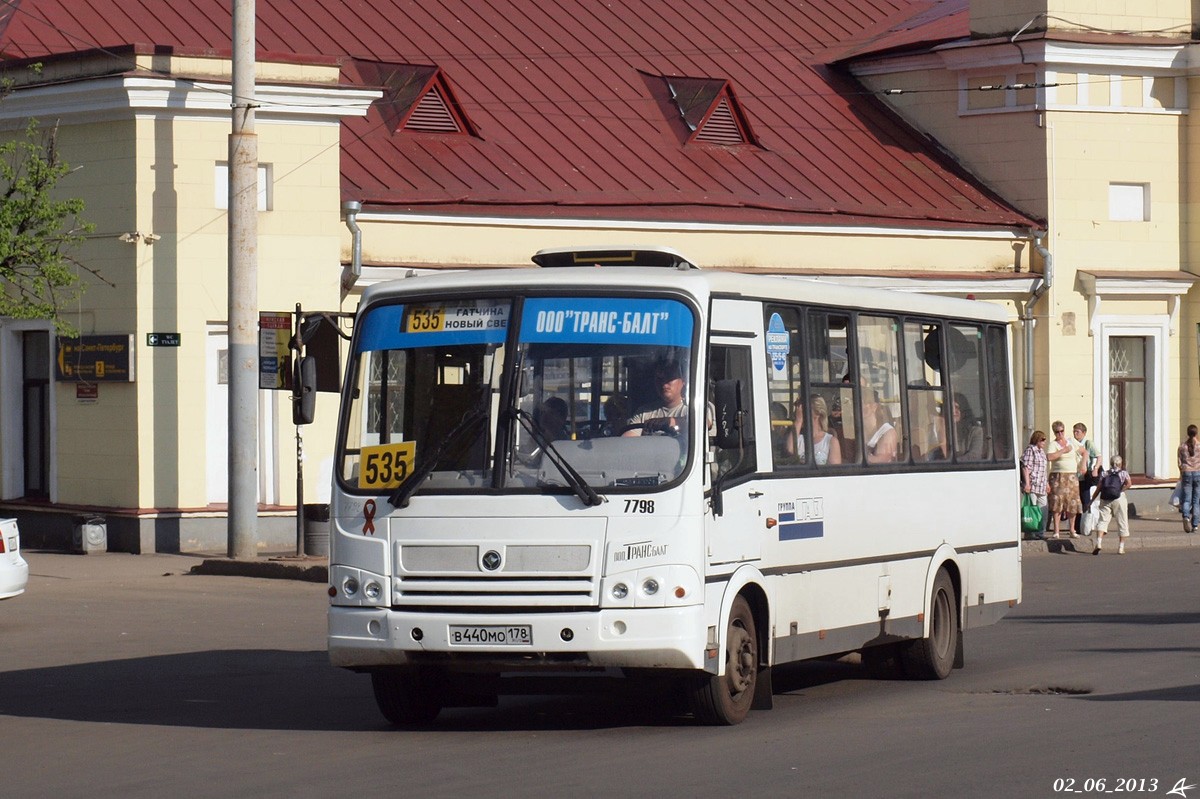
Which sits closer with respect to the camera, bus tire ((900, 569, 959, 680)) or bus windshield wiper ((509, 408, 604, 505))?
bus windshield wiper ((509, 408, 604, 505))

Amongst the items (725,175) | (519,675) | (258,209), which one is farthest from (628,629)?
(725,175)

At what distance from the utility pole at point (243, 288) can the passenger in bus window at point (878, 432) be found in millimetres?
11808

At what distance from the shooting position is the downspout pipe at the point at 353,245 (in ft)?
89.1

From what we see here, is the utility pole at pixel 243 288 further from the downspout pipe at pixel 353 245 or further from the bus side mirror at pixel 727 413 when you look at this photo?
the bus side mirror at pixel 727 413

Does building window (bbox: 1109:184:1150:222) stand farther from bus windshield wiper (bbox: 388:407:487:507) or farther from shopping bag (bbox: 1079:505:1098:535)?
bus windshield wiper (bbox: 388:407:487:507)

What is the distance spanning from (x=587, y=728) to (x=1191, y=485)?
20.8 meters

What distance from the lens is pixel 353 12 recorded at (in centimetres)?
3266

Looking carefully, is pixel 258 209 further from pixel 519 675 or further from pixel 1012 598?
pixel 519 675

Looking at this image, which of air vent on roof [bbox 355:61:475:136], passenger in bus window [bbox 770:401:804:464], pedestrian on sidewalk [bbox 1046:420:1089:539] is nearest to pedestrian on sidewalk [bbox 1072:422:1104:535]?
pedestrian on sidewalk [bbox 1046:420:1089:539]

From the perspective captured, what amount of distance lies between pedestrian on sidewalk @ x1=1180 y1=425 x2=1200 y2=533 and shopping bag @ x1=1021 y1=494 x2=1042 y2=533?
3.48 metres

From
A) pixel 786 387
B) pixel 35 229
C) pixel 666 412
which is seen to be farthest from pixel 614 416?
pixel 35 229

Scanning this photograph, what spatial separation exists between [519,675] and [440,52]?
72.6 feet

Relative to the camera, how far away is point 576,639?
1093 cm

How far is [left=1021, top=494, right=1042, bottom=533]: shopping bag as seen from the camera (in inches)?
1107
